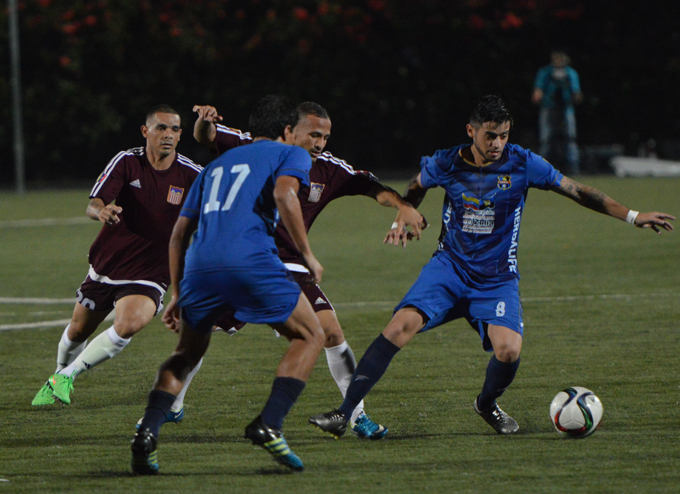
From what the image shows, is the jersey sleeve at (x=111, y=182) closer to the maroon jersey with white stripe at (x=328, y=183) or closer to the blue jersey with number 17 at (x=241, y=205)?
the maroon jersey with white stripe at (x=328, y=183)

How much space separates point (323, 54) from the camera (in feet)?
76.7

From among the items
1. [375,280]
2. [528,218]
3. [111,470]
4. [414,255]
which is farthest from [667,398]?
[528,218]

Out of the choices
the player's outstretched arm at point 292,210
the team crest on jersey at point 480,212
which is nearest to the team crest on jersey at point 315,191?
the team crest on jersey at point 480,212

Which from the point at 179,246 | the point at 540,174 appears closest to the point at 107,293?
the point at 179,246

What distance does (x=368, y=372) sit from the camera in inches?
216

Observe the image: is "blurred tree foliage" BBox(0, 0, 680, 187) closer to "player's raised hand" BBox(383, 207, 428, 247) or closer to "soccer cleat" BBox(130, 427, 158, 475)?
"player's raised hand" BBox(383, 207, 428, 247)

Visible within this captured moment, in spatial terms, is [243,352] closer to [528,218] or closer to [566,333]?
[566,333]

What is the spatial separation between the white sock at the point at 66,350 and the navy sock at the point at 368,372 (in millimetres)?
2110

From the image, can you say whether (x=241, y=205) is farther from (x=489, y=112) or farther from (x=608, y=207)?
(x=608, y=207)

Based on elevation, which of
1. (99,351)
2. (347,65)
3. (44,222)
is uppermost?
(347,65)

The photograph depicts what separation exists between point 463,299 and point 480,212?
0.49 meters

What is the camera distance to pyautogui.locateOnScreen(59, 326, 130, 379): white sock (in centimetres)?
636

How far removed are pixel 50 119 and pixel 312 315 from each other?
67.3 ft

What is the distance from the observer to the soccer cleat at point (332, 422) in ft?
17.4
